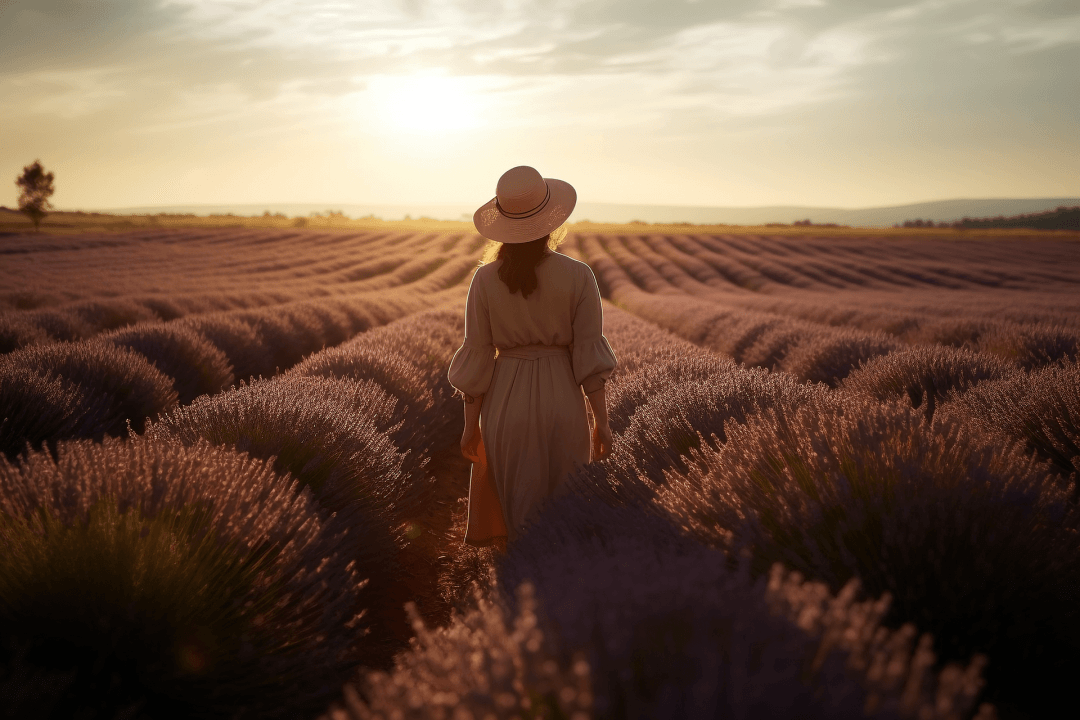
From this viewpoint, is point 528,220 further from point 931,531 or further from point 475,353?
point 931,531

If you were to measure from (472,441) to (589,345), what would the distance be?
2.47 feet

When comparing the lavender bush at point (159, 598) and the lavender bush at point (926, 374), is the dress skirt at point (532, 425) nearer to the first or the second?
the lavender bush at point (159, 598)

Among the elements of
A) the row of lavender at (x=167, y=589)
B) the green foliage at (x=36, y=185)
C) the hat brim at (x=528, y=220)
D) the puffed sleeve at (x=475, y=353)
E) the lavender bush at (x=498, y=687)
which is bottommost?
the row of lavender at (x=167, y=589)

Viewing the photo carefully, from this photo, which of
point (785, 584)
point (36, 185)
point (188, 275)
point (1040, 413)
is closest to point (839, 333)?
point (1040, 413)

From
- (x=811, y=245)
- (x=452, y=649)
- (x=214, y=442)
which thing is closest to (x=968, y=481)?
(x=452, y=649)

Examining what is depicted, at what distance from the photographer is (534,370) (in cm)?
270

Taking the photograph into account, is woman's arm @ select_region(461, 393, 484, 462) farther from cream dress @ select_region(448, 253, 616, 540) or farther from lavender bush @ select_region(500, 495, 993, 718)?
lavender bush @ select_region(500, 495, 993, 718)

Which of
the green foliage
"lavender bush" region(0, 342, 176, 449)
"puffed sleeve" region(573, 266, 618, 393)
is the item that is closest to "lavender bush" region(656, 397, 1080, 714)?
"puffed sleeve" region(573, 266, 618, 393)

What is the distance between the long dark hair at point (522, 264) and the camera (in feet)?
8.16

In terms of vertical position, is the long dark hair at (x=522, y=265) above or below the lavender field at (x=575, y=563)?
above

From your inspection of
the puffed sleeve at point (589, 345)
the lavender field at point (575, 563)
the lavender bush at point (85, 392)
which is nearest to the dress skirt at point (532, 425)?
the puffed sleeve at point (589, 345)

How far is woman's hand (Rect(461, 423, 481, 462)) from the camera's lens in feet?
9.52

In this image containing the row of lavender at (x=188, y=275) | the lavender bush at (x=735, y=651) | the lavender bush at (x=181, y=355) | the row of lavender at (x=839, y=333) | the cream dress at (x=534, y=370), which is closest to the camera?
the lavender bush at (x=735, y=651)

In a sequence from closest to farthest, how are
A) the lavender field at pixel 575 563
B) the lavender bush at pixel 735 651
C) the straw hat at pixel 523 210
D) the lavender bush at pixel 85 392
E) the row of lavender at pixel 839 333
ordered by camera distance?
the lavender bush at pixel 735 651, the lavender field at pixel 575 563, the straw hat at pixel 523 210, the lavender bush at pixel 85 392, the row of lavender at pixel 839 333
